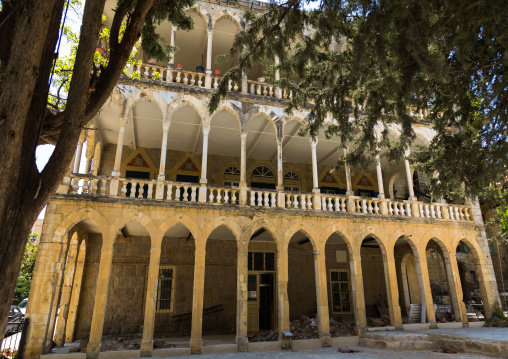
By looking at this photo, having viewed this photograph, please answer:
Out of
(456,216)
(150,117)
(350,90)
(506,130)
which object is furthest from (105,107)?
(456,216)

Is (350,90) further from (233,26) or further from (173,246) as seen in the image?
(173,246)

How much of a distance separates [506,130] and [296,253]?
1020 centimetres

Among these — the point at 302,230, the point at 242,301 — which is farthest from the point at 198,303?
the point at 302,230

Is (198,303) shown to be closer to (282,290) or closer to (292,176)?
(282,290)

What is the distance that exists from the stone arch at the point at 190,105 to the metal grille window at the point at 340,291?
954cm

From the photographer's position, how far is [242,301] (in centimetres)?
→ 1086

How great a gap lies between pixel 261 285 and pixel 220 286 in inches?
70.8

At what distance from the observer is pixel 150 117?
13656 mm

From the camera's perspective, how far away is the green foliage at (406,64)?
588 centimetres

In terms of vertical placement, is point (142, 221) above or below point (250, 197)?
below

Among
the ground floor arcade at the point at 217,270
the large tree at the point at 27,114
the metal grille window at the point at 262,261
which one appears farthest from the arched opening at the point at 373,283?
the large tree at the point at 27,114

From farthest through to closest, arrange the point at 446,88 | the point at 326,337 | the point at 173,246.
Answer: the point at 173,246, the point at 326,337, the point at 446,88

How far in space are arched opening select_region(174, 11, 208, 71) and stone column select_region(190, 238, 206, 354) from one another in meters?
7.48

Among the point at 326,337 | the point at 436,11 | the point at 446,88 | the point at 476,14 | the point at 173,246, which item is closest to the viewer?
the point at 476,14
